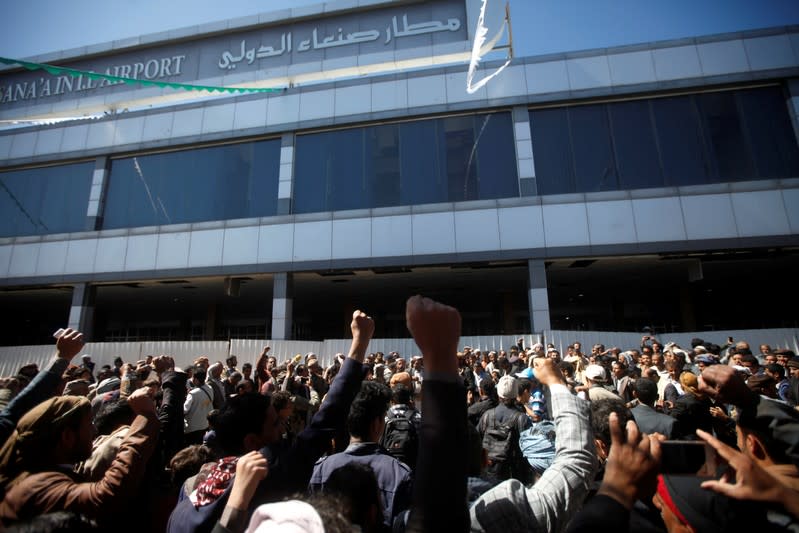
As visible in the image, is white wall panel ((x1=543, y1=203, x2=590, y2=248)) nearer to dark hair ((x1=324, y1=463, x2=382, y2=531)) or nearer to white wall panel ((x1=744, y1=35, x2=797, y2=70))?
white wall panel ((x1=744, y1=35, x2=797, y2=70))

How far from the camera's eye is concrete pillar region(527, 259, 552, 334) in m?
14.0

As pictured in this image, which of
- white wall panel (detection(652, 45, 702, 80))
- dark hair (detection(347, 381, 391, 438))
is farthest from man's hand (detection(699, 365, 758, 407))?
white wall panel (detection(652, 45, 702, 80))

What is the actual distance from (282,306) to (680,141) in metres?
15.9

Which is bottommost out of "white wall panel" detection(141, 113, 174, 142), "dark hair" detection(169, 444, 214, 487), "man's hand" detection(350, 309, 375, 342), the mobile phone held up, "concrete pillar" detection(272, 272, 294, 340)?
"dark hair" detection(169, 444, 214, 487)

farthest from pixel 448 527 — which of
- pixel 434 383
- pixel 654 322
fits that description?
pixel 654 322

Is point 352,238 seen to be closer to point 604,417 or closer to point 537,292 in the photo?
point 537,292

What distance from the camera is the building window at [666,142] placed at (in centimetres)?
1420

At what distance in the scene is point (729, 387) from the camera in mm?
Answer: 1874

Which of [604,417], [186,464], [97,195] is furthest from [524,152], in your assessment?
[97,195]

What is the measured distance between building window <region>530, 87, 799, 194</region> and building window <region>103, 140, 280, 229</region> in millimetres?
11108

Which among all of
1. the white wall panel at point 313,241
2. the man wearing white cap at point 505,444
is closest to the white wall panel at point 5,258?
the white wall panel at point 313,241

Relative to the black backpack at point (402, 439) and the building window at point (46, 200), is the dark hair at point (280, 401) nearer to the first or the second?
the black backpack at point (402, 439)

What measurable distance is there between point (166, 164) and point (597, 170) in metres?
17.9

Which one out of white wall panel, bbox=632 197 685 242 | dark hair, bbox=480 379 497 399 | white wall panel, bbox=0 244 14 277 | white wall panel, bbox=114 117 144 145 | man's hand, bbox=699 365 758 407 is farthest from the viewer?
white wall panel, bbox=114 117 144 145
